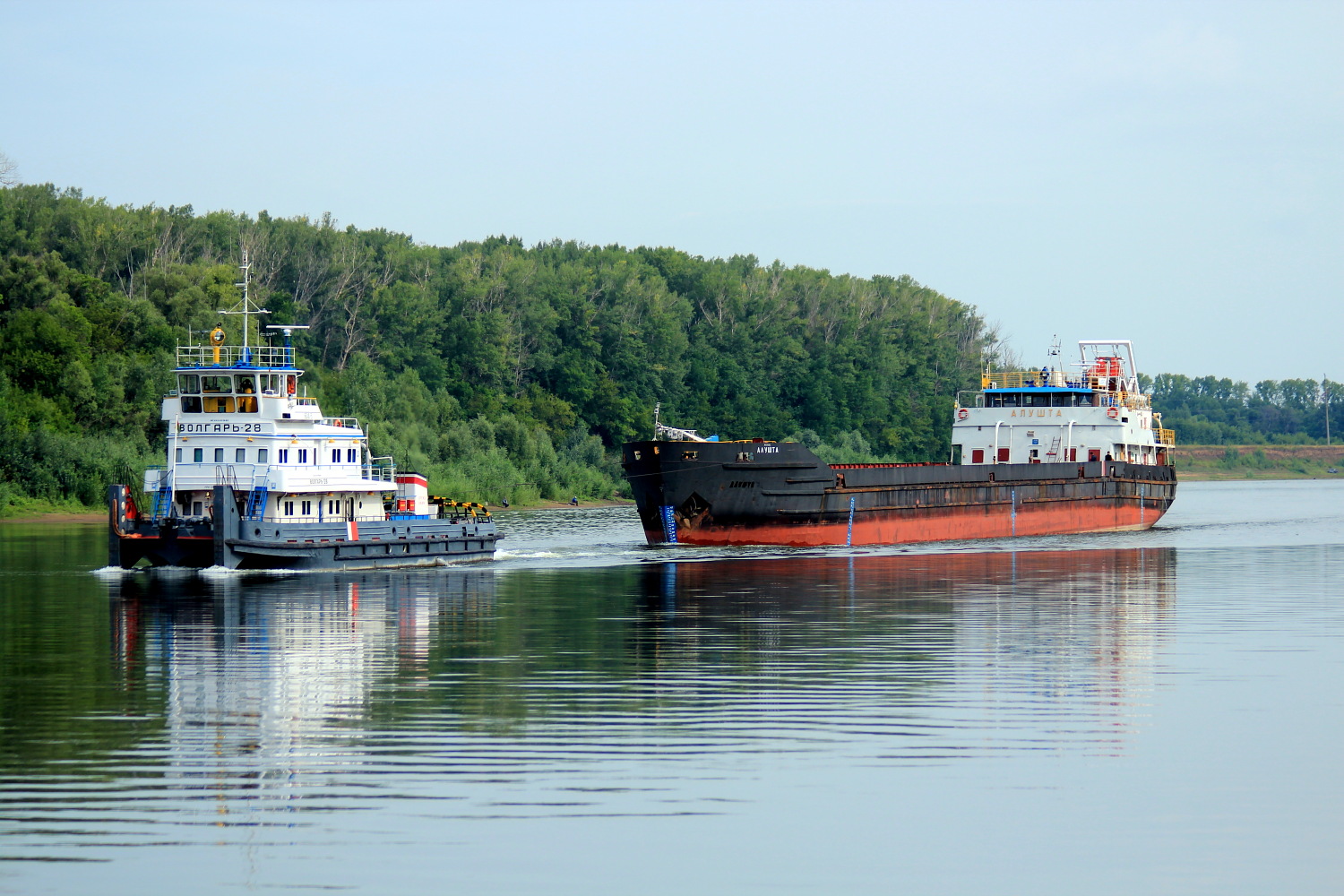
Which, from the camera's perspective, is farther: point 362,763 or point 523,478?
point 523,478

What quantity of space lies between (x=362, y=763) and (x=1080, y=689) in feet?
35.5

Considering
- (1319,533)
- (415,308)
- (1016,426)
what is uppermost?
(415,308)

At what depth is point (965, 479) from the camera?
58094 mm

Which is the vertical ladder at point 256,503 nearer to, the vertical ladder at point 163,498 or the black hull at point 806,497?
the vertical ladder at point 163,498

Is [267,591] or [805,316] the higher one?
[805,316]

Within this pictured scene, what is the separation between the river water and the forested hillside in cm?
5560

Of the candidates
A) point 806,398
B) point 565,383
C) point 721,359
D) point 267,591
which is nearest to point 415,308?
point 565,383

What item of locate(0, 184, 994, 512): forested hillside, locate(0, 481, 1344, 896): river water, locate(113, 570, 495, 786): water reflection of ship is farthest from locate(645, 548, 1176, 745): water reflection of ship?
locate(0, 184, 994, 512): forested hillside

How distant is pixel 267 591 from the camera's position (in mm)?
36406

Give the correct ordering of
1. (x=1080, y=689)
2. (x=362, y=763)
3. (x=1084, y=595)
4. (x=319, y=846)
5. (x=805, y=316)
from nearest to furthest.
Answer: (x=319, y=846), (x=362, y=763), (x=1080, y=689), (x=1084, y=595), (x=805, y=316)

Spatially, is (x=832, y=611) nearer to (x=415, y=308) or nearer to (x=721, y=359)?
(x=415, y=308)

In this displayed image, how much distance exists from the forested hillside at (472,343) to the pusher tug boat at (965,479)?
37.6 m

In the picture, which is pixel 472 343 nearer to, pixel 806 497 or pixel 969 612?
pixel 806 497

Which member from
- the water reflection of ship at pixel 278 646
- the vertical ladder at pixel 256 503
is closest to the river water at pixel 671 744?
the water reflection of ship at pixel 278 646
